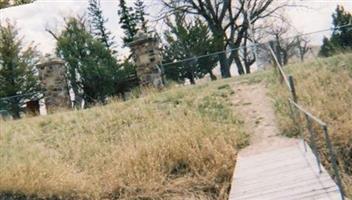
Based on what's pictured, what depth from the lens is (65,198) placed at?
9.40m

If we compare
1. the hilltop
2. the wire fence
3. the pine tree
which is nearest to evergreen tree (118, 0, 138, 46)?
the pine tree

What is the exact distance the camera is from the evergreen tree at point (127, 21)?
3741 cm

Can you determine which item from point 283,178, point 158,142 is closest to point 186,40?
point 158,142

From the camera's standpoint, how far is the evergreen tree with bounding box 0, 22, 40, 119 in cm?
2789

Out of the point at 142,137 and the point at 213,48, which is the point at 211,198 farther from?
the point at 213,48

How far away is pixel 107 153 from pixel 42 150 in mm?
2125

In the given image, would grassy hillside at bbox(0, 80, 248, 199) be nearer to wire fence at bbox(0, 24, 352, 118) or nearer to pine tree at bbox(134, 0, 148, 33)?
wire fence at bbox(0, 24, 352, 118)

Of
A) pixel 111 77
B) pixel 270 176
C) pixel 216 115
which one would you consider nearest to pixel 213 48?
pixel 111 77

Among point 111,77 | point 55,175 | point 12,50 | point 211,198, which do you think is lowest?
point 211,198

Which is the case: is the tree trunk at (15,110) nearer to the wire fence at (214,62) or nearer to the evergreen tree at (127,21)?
the wire fence at (214,62)

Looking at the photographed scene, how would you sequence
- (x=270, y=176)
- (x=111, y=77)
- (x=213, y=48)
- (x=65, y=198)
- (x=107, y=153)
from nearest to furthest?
(x=270, y=176) → (x=65, y=198) → (x=107, y=153) → (x=111, y=77) → (x=213, y=48)

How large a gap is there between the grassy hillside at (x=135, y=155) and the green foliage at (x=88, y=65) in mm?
13094

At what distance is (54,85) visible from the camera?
1870 centimetres

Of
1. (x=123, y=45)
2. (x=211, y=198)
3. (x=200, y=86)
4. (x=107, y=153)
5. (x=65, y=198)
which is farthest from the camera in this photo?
(x=123, y=45)
